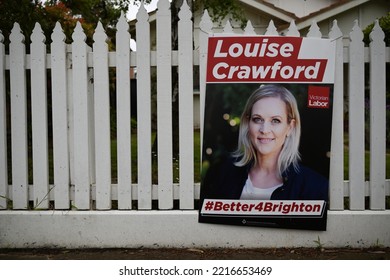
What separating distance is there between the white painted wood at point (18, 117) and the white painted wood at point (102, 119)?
678 mm

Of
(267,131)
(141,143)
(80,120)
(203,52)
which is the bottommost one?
(141,143)

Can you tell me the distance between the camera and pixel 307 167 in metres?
3.68

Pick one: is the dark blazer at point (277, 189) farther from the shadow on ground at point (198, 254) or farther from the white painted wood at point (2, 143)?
the white painted wood at point (2, 143)

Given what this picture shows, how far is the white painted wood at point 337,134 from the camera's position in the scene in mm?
3658

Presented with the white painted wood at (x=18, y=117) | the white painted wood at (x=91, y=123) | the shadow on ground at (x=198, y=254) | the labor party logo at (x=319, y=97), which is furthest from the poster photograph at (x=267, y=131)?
the white painted wood at (x=18, y=117)

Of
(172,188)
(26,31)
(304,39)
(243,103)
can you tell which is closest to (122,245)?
(172,188)

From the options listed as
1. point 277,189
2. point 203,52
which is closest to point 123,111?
point 203,52

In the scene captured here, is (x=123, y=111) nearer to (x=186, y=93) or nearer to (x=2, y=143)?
(x=186, y=93)

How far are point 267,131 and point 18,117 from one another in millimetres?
2293

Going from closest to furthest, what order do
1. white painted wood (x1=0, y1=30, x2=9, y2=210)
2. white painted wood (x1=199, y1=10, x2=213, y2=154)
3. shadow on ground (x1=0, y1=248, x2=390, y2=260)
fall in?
shadow on ground (x1=0, y1=248, x2=390, y2=260) → white painted wood (x1=199, y1=10, x2=213, y2=154) → white painted wood (x1=0, y1=30, x2=9, y2=210)

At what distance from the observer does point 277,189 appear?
12.1 feet

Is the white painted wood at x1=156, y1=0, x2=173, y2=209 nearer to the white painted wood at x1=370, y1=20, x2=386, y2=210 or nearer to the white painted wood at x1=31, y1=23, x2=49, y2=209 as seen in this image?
the white painted wood at x1=31, y1=23, x2=49, y2=209

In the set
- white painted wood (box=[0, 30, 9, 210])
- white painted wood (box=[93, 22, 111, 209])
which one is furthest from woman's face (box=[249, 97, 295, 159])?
white painted wood (box=[0, 30, 9, 210])

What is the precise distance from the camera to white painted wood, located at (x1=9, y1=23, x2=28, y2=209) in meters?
3.75
